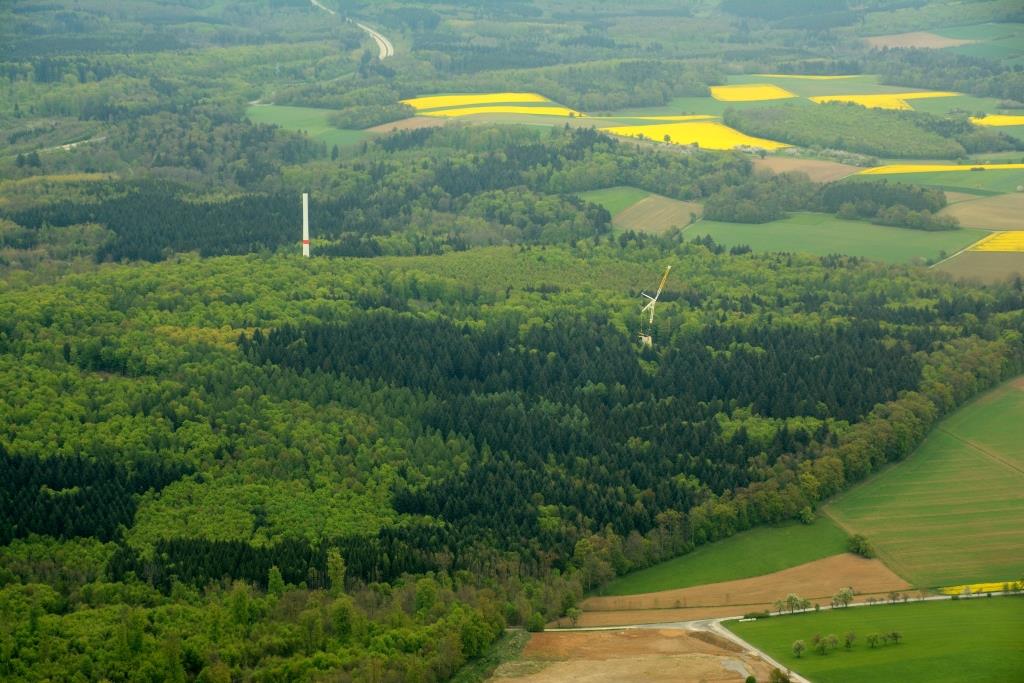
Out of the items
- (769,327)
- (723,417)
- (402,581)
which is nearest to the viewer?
(402,581)

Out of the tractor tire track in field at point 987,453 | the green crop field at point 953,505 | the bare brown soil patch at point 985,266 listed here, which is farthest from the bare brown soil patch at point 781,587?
the bare brown soil patch at point 985,266

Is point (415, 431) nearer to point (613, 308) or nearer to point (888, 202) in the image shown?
point (613, 308)

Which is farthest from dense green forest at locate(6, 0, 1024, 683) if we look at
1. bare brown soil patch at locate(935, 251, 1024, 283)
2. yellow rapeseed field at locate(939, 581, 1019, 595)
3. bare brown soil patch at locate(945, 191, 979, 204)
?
yellow rapeseed field at locate(939, 581, 1019, 595)

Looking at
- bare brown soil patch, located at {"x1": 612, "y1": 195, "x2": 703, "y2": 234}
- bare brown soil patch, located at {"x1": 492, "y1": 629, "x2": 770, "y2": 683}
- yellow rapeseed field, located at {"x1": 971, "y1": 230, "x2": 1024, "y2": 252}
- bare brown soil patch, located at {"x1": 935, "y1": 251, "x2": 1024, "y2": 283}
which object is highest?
yellow rapeseed field, located at {"x1": 971, "y1": 230, "x2": 1024, "y2": 252}

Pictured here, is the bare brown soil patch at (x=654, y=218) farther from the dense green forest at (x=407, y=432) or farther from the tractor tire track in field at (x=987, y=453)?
the tractor tire track in field at (x=987, y=453)

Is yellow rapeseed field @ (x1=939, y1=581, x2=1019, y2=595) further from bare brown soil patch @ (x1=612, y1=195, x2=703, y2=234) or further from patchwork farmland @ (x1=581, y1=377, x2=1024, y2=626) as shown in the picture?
bare brown soil patch @ (x1=612, y1=195, x2=703, y2=234)

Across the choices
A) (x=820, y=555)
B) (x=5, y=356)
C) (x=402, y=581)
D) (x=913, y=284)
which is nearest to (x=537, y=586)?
(x=402, y=581)
